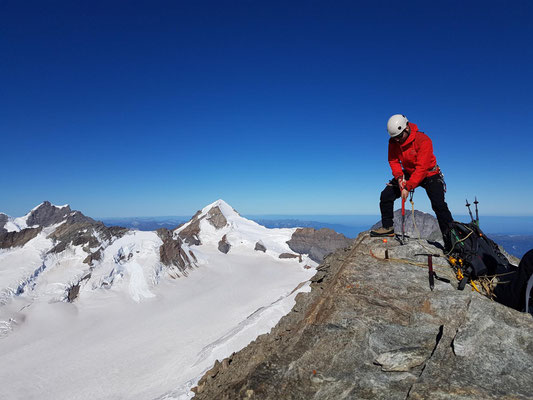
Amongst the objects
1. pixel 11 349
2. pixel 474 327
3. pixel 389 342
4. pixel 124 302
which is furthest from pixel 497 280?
pixel 124 302

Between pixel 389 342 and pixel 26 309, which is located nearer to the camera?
pixel 389 342

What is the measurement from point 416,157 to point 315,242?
73652mm

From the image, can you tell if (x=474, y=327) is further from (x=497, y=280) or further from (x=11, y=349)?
(x=11, y=349)

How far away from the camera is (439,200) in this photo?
337 inches

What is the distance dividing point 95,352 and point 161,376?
10490mm

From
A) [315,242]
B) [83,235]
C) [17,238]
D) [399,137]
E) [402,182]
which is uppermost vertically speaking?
[399,137]

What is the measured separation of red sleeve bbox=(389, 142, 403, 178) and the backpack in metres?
2.15

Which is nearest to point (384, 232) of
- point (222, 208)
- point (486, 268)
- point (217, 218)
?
point (486, 268)

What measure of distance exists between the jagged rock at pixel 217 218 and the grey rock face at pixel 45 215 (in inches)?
1701

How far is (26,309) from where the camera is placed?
37.7m

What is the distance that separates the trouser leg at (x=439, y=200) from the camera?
8.57m

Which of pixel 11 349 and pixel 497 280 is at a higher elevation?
pixel 497 280

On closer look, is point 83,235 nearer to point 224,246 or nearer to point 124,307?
point 124,307

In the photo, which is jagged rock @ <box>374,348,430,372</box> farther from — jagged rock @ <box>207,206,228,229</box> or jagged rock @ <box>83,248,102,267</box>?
jagged rock @ <box>207,206,228,229</box>
